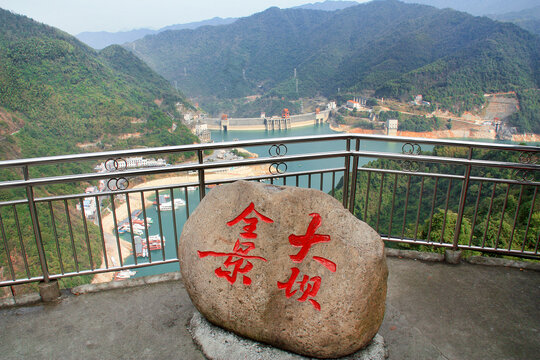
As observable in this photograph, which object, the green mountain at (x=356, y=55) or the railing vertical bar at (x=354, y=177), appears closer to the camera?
the railing vertical bar at (x=354, y=177)

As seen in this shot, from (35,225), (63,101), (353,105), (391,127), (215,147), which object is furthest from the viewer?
(353,105)

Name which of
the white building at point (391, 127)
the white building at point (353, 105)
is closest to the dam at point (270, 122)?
the white building at point (353, 105)

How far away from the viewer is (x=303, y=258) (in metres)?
2.12

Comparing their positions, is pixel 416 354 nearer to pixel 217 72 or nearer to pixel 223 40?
pixel 217 72

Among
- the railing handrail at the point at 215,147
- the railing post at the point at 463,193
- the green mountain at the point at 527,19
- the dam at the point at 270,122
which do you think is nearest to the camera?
the railing handrail at the point at 215,147

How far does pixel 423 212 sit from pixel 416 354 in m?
16.5

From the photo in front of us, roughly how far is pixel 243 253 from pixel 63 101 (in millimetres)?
39487

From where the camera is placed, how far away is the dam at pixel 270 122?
156ft

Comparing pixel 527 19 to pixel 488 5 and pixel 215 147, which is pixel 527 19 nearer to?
pixel 488 5

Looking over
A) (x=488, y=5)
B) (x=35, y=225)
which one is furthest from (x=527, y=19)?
(x=35, y=225)

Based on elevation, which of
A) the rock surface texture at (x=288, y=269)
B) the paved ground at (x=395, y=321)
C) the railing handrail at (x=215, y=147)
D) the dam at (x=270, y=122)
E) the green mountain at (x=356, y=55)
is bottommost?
the dam at (x=270, y=122)

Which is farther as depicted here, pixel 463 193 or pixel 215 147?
pixel 463 193

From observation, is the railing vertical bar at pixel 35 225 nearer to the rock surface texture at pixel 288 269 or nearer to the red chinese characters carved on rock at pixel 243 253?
the rock surface texture at pixel 288 269

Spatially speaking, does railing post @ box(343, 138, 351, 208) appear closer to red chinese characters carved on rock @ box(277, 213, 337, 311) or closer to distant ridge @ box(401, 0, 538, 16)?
red chinese characters carved on rock @ box(277, 213, 337, 311)
